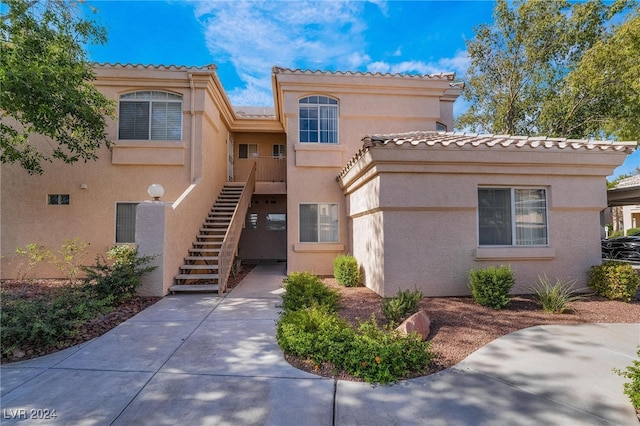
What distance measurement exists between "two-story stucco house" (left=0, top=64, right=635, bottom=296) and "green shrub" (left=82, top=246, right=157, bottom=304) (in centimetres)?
38

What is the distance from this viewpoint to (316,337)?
172 inches

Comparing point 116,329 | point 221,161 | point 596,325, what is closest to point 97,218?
point 221,161

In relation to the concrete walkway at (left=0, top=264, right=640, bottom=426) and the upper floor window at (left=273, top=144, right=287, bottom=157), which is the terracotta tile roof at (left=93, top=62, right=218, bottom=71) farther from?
the concrete walkway at (left=0, top=264, right=640, bottom=426)

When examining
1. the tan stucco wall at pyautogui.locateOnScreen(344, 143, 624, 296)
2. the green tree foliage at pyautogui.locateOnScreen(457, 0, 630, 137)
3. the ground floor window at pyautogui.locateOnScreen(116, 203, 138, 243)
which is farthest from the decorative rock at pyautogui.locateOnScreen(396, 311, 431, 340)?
the green tree foliage at pyautogui.locateOnScreen(457, 0, 630, 137)

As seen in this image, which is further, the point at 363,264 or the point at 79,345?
the point at 363,264

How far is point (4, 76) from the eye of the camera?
21.0 ft

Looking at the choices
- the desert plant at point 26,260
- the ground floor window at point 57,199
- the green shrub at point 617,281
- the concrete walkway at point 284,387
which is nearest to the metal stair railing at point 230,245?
the concrete walkway at point 284,387

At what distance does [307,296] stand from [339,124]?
7318mm

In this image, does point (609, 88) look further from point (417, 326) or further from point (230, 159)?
point (230, 159)

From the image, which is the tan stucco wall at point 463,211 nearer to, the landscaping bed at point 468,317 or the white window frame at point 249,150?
the landscaping bed at point 468,317

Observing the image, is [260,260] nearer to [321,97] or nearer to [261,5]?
[321,97]

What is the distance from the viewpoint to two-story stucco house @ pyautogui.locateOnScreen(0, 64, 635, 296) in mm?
7426

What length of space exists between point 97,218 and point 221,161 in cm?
506

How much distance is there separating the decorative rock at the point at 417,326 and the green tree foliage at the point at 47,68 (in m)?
Result: 8.92
